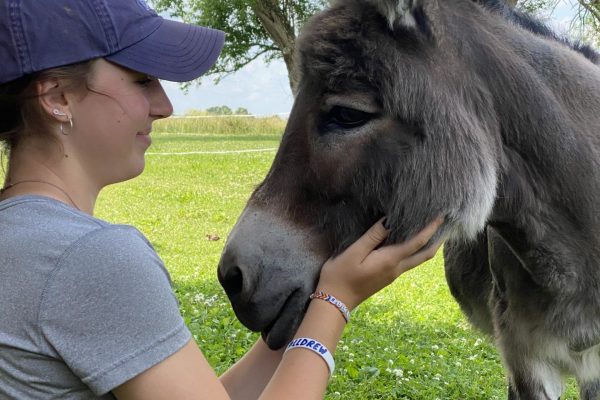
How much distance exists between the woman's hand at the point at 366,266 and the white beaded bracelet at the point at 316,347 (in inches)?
6.9

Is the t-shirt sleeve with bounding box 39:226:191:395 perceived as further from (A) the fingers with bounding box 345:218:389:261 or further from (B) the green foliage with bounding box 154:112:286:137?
(B) the green foliage with bounding box 154:112:286:137

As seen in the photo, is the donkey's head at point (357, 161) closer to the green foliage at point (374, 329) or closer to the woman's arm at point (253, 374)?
the woman's arm at point (253, 374)

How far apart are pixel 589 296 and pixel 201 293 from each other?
4.57 metres

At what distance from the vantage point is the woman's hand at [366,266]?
180 centimetres

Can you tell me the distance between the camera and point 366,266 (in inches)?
71.8

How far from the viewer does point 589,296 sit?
246 centimetres

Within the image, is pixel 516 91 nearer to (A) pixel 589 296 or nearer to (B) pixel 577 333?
(A) pixel 589 296

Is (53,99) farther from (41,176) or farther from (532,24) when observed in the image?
(532,24)

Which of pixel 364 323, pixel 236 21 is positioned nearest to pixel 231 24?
pixel 236 21

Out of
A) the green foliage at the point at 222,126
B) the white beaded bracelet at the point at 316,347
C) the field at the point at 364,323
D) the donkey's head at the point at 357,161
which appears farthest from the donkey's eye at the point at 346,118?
the green foliage at the point at 222,126

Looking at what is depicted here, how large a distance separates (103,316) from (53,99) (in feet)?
1.74

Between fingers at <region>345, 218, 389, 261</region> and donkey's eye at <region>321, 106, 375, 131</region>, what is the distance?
1.05 feet

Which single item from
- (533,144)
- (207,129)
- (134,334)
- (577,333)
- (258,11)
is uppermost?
(533,144)

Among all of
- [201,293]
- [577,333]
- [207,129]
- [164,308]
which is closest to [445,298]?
[201,293]
